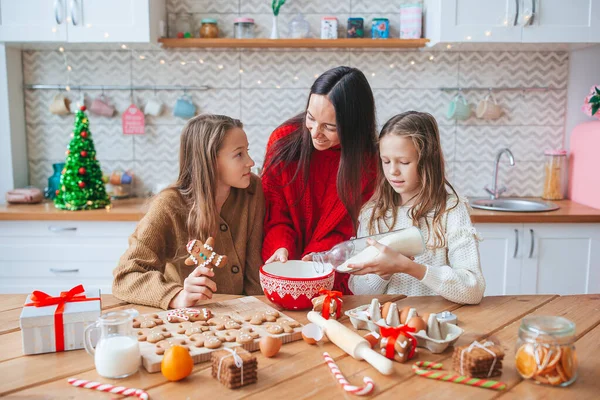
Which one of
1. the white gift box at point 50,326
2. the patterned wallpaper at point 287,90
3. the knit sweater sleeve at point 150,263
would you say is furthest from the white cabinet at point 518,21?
the white gift box at point 50,326

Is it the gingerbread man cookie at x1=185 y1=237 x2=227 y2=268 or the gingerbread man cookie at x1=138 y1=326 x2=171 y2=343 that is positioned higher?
the gingerbread man cookie at x1=185 y1=237 x2=227 y2=268

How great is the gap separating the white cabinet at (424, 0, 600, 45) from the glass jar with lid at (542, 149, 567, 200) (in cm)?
66

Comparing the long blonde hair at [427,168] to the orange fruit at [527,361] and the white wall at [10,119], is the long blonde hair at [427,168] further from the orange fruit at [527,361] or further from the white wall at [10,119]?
the white wall at [10,119]

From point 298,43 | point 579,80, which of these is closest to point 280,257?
point 298,43

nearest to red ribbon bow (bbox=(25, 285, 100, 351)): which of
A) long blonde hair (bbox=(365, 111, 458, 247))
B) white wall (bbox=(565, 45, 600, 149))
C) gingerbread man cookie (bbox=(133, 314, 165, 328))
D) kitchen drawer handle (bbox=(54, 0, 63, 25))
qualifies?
gingerbread man cookie (bbox=(133, 314, 165, 328))

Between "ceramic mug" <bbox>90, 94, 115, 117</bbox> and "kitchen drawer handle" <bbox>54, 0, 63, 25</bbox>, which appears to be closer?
"kitchen drawer handle" <bbox>54, 0, 63, 25</bbox>

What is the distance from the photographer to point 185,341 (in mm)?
1171

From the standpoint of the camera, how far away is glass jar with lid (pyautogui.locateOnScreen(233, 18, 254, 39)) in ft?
10.0

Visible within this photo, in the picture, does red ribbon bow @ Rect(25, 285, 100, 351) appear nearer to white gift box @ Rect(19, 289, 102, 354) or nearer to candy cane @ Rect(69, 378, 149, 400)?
white gift box @ Rect(19, 289, 102, 354)

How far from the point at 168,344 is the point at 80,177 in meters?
1.93

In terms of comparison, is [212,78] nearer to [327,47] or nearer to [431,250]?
[327,47]

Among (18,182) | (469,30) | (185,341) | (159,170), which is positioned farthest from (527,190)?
(18,182)

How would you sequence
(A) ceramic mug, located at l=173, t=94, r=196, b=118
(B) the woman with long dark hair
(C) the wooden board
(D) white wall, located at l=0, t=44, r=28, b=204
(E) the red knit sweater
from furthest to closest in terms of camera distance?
(A) ceramic mug, located at l=173, t=94, r=196, b=118, (D) white wall, located at l=0, t=44, r=28, b=204, (E) the red knit sweater, (B) the woman with long dark hair, (C) the wooden board

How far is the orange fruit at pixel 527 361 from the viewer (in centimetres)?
103
